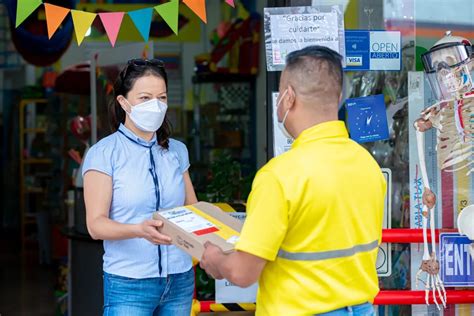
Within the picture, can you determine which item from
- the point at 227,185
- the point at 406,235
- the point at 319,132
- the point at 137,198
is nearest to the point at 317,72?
the point at 319,132

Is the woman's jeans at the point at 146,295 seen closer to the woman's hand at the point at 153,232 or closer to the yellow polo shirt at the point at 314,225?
the woman's hand at the point at 153,232

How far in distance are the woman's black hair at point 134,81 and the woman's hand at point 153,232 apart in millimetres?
433

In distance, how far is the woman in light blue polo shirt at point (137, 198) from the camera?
2.54 m

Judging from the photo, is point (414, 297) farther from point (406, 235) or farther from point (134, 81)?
point (134, 81)

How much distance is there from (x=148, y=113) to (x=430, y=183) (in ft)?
4.61

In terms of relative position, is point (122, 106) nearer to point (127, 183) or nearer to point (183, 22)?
point (127, 183)

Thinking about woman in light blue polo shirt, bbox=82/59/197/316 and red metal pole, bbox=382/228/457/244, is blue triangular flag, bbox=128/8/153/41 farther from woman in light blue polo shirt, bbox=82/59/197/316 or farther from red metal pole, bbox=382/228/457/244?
red metal pole, bbox=382/228/457/244

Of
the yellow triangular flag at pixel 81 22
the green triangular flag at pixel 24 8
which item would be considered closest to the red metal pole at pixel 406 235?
the yellow triangular flag at pixel 81 22

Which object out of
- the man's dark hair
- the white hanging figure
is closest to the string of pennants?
the white hanging figure

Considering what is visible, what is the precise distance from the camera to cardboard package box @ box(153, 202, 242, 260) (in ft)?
7.00

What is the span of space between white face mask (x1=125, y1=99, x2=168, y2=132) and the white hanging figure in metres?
1.18

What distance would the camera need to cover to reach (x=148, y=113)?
263cm

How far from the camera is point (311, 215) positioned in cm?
190

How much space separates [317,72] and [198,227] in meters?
0.60
